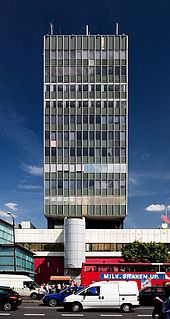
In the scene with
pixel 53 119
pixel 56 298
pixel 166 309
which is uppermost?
pixel 53 119

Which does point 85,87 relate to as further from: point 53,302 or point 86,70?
point 53,302

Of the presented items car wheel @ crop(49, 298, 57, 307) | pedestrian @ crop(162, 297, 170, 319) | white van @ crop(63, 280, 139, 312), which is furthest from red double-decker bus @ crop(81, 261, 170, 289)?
pedestrian @ crop(162, 297, 170, 319)

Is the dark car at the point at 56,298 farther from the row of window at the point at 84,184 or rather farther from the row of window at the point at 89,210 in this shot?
the row of window at the point at 84,184

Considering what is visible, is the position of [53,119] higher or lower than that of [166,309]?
higher

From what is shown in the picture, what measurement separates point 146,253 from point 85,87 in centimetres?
3965

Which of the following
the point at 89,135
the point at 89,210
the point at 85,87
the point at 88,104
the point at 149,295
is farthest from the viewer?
the point at 85,87

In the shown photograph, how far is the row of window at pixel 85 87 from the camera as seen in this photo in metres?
94.1

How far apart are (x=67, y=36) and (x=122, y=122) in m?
23.3

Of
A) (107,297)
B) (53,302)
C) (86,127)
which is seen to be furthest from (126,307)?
(86,127)

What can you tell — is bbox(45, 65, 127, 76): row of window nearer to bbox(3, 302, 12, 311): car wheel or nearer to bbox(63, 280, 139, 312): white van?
bbox(63, 280, 139, 312): white van

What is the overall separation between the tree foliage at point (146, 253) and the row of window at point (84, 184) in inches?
672

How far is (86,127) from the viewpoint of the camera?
9275 cm

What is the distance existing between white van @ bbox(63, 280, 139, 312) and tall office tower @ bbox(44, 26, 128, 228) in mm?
61283

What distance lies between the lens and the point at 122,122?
9275 cm
